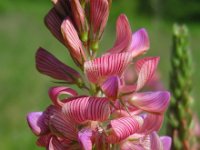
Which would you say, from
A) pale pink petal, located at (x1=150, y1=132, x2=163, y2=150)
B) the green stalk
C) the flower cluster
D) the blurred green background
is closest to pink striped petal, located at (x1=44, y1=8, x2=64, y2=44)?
the flower cluster

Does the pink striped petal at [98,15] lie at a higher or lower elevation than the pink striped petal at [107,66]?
higher

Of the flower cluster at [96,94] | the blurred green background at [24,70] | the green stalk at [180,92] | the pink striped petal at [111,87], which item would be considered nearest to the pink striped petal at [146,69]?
the flower cluster at [96,94]

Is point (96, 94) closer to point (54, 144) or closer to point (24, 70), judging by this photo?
point (54, 144)

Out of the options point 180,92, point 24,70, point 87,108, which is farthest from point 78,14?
point 24,70

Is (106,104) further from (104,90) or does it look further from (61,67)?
(61,67)

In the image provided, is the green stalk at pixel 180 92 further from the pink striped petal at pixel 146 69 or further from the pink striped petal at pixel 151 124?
the pink striped petal at pixel 146 69
